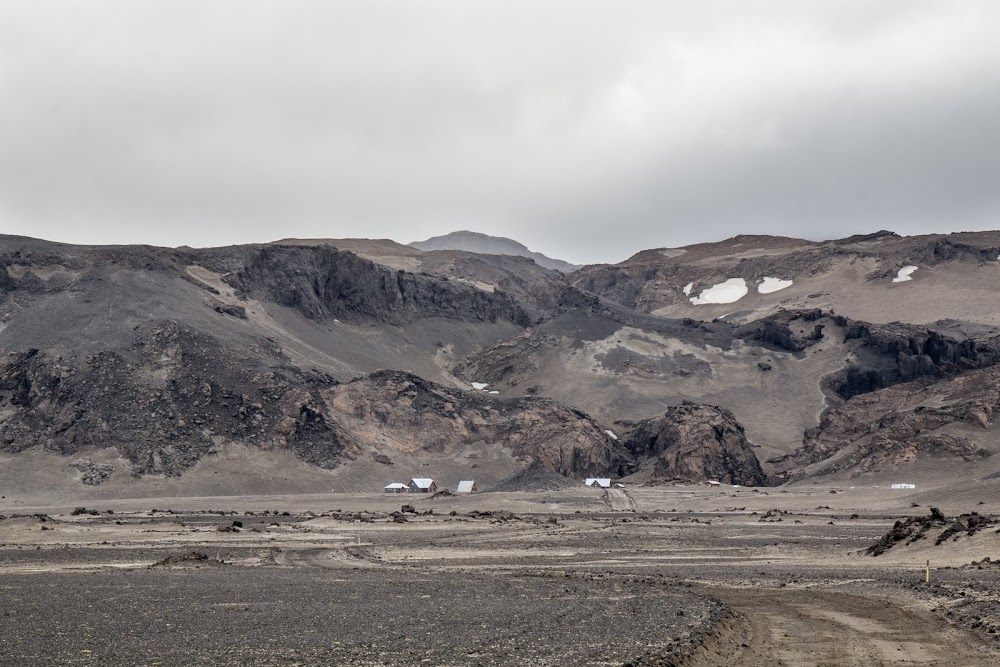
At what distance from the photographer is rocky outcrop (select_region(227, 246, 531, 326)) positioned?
13362 centimetres

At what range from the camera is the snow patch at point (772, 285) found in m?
187

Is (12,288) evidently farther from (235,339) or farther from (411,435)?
(411,435)

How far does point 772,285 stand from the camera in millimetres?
189750

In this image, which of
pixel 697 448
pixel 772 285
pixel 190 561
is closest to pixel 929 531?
pixel 190 561

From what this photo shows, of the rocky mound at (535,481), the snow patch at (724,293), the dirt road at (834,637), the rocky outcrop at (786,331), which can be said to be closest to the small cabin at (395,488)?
the rocky mound at (535,481)

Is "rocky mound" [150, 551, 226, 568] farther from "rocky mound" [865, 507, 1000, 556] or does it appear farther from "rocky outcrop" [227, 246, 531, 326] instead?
"rocky outcrop" [227, 246, 531, 326]

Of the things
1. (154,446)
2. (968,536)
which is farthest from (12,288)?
(968,536)

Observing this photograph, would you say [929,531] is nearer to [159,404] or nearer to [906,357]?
[159,404]

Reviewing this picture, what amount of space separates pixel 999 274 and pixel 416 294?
93.5 meters

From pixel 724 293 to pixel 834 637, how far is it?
Answer: 177 m

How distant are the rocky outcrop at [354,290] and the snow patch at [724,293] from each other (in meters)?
45.5

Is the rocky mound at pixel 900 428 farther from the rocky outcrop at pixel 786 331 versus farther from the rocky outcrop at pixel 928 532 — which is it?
the rocky outcrop at pixel 928 532

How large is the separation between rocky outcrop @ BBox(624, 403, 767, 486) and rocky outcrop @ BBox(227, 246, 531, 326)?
5162 cm

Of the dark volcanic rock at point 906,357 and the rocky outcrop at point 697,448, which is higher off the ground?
the dark volcanic rock at point 906,357
